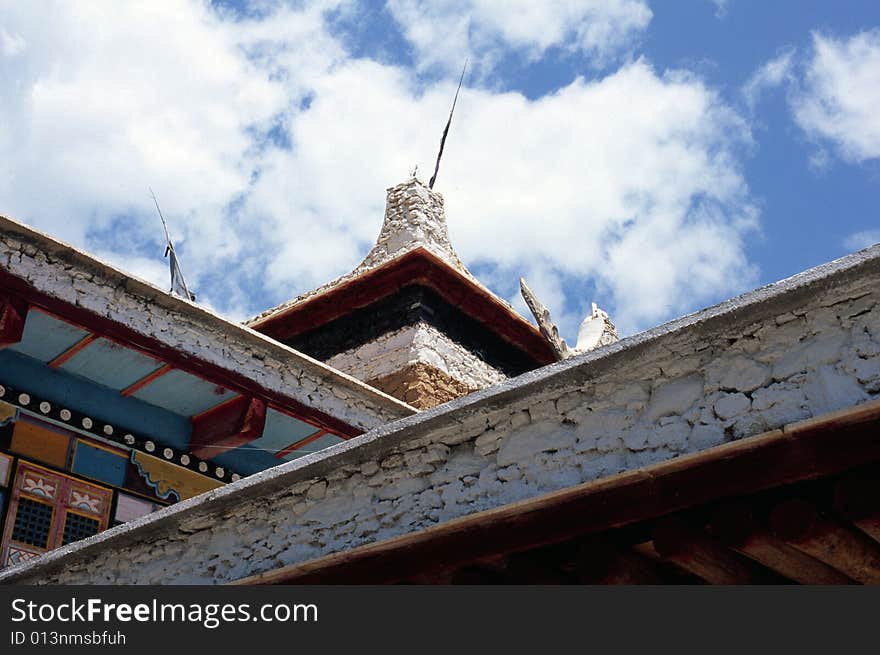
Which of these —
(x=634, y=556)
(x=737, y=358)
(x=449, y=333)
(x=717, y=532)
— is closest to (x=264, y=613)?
(x=634, y=556)

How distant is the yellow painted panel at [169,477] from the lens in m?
5.96

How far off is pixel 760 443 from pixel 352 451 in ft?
4.48

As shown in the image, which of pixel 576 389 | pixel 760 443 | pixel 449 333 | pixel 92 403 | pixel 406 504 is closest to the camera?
pixel 760 443

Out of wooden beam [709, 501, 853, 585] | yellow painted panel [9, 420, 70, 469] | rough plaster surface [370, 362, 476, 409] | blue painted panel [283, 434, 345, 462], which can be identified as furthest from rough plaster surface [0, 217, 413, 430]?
wooden beam [709, 501, 853, 585]

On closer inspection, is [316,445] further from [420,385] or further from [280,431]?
[420,385]

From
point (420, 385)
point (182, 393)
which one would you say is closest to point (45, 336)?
point (182, 393)

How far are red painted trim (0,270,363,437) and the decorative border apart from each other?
0.52m

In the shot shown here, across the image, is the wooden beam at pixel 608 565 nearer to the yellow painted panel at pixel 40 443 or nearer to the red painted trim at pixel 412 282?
the yellow painted panel at pixel 40 443

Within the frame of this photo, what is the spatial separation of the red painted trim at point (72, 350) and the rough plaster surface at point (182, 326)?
0.22 meters

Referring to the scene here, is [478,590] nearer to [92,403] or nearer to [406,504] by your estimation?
[406,504]

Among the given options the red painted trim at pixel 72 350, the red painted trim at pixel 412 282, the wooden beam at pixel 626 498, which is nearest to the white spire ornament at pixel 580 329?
the red painted trim at pixel 412 282

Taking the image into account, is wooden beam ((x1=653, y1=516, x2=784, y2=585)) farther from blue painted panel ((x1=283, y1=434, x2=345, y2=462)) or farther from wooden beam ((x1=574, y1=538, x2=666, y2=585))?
blue painted panel ((x1=283, y1=434, x2=345, y2=462))

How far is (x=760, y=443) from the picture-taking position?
8.88ft

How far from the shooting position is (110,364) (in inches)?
227
